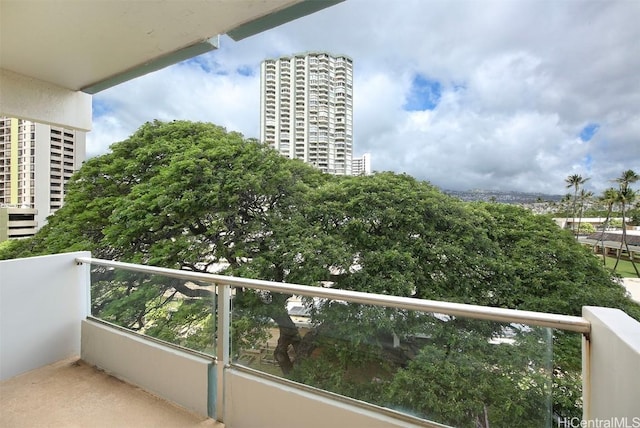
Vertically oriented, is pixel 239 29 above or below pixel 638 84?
below

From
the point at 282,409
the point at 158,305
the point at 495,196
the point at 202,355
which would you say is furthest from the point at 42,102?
the point at 495,196

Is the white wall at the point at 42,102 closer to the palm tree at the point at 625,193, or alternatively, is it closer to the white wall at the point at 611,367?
the white wall at the point at 611,367

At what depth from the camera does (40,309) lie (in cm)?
238

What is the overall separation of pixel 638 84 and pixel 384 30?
→ 1340cm

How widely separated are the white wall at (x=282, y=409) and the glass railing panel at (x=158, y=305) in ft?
0.98

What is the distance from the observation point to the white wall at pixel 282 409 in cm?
136

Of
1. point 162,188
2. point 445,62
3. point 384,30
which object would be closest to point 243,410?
point 162,188

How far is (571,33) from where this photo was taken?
9680mm

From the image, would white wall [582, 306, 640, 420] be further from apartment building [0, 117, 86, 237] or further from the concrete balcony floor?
apartment building [0, 117, 86, 237]

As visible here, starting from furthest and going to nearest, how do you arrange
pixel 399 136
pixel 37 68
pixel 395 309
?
pixel 399 136 < pixel 37 68 < pixel 395 309

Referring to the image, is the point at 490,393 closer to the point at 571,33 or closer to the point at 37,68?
the point at 37,68

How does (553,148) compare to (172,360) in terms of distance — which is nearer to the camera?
(172,360)

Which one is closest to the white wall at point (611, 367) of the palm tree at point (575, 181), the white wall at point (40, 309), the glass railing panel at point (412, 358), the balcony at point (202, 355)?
the balcony at point (202, 355)

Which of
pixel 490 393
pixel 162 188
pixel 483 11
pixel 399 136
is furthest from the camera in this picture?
pixel 399 136
